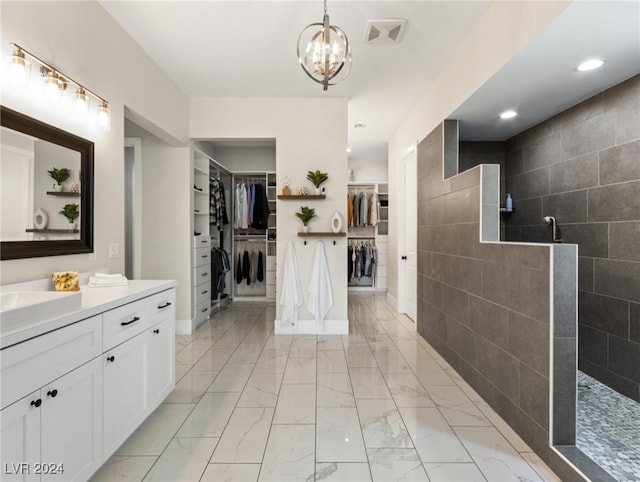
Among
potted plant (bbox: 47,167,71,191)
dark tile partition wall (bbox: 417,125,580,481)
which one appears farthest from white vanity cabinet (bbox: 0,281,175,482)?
dark tile partition wall (bbox: 417,125,580,481)

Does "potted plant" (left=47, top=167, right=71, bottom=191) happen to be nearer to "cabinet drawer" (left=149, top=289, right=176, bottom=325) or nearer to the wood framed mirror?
the wood framed mirror

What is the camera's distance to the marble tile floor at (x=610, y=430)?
1639 mm

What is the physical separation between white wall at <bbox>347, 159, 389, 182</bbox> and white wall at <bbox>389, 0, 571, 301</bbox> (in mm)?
2593

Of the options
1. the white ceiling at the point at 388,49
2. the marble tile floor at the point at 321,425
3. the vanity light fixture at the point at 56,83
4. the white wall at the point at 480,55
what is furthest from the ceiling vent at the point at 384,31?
the marble tile floor at the point at 321,425

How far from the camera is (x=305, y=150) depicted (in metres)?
3.97

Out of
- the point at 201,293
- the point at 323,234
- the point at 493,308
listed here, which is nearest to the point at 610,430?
the point at 493,308

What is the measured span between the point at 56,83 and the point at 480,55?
9.26 feet

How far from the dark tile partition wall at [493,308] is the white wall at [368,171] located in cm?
327

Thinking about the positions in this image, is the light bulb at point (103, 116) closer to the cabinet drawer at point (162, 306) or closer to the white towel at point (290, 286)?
the cabinet drawer at point (162, 306)

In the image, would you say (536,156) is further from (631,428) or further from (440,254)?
(631,428)

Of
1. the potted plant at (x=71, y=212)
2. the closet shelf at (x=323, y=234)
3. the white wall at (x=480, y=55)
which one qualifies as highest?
the white wall at (x=480, y=55)

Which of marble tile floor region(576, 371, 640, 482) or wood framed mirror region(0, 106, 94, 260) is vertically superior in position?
wood framed mirror region(0, 106, 94, 260)

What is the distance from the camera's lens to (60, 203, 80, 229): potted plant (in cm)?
201

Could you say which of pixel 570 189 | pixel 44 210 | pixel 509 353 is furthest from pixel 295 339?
pixel 570 189
